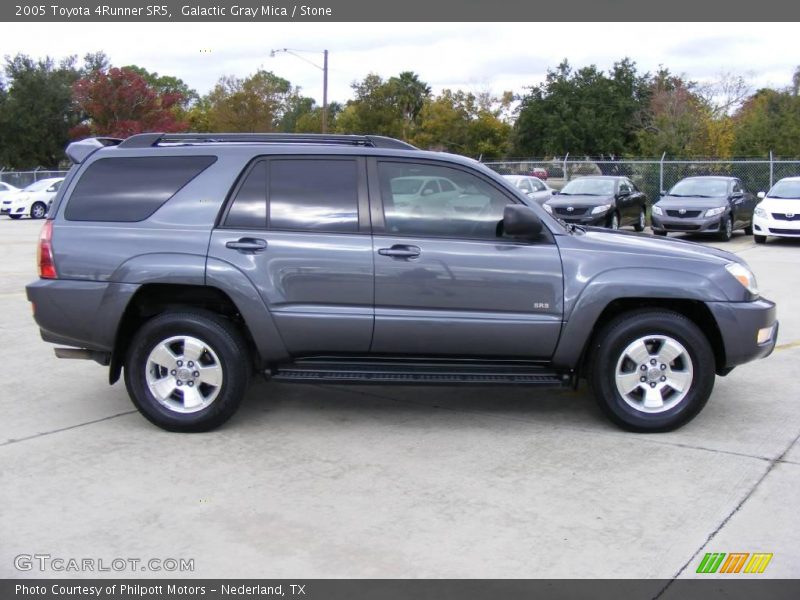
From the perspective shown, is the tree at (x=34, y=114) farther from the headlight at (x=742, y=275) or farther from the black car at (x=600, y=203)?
the headlight at (x=742, y=275)

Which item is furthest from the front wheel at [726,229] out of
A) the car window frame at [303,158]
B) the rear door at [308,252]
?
the rear door at [308,252]

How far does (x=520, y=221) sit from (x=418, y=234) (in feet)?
2.16

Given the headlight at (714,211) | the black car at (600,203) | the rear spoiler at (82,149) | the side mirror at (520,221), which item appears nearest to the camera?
the side mirror at (520,221)

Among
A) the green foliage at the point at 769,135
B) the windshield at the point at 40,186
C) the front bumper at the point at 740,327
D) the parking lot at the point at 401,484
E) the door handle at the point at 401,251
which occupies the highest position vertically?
the green foliage at the point at 769,135

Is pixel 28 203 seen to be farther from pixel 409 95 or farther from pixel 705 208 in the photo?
pixel 409 95

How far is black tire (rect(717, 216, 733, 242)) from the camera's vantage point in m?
19.3

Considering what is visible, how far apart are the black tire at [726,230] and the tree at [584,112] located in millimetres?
32018

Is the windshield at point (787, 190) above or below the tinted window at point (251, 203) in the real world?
above

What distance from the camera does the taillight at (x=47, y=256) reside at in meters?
5.57

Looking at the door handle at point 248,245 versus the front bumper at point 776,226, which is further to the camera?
the front bumper at point 776,226

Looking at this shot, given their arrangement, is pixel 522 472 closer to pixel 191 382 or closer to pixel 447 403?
pixel 447 403

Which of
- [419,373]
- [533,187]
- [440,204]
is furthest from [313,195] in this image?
[533,187]
